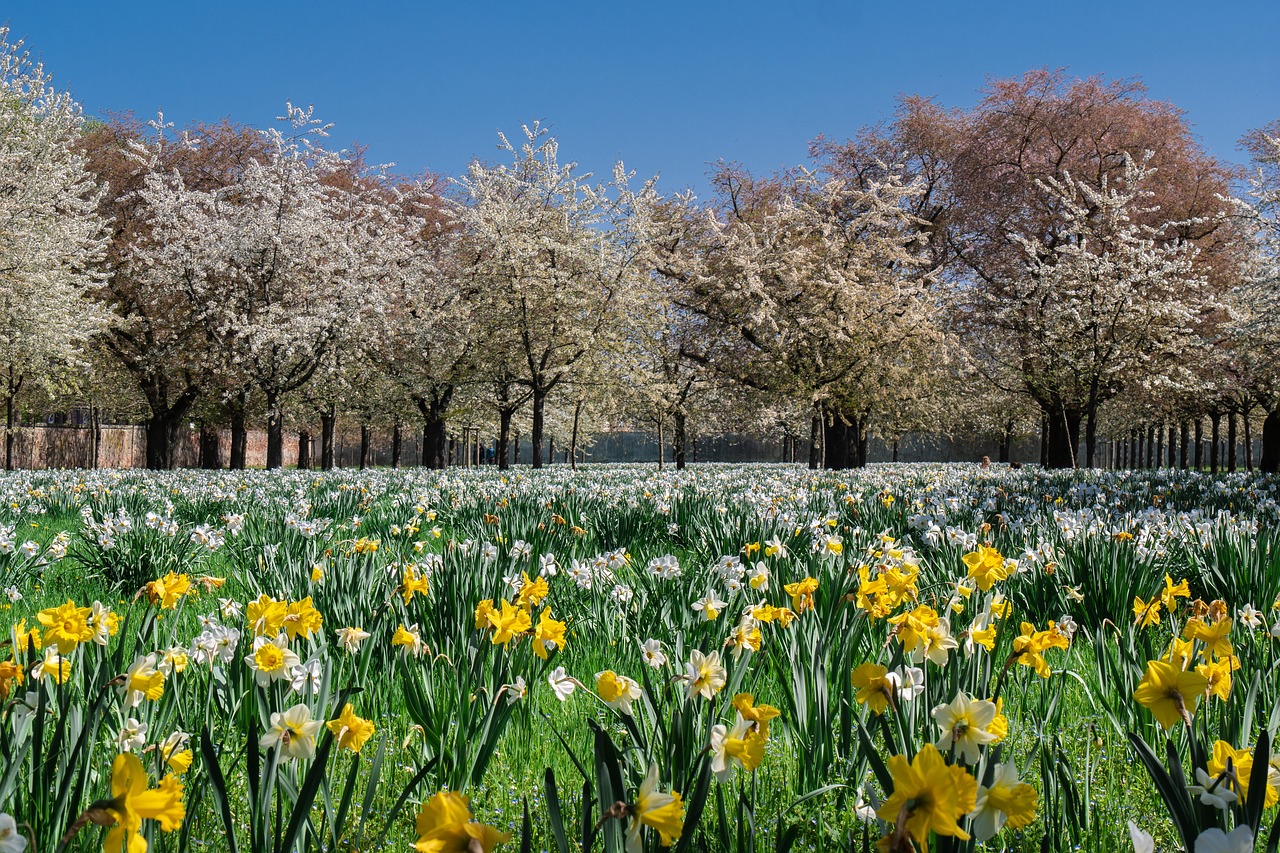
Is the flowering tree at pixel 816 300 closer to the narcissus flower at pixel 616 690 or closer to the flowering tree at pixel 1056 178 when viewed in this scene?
the flowering tree at pixel 1056 178

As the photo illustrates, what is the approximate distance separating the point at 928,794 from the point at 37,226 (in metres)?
20.4

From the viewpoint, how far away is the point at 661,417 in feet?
87.9

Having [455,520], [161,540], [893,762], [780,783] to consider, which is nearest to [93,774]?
[780,783]

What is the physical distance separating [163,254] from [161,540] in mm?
16155

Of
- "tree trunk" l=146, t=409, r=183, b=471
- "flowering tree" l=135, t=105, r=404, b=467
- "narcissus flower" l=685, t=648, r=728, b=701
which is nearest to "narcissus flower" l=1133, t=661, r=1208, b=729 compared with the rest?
"narcissus flower" l=685, t=648, r=728, b=701

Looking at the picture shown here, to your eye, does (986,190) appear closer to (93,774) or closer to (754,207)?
(754,207)

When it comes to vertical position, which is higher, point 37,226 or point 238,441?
point 37,226

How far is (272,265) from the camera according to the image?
61.9 ft

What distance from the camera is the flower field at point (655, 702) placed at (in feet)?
3.69

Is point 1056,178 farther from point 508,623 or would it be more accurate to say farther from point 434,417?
point 508,623

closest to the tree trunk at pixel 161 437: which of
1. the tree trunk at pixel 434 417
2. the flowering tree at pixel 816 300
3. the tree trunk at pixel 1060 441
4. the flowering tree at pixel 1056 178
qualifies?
the tree trunk at pixel 434 417

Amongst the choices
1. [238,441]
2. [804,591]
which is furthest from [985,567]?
[238,441]

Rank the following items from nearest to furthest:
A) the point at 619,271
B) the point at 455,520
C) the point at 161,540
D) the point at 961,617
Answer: the point at 961,617
the point at 161,540
the point at 455,520
the point at 619,271

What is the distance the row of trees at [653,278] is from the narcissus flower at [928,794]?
56.2ft
